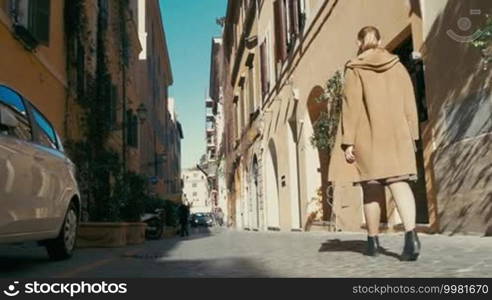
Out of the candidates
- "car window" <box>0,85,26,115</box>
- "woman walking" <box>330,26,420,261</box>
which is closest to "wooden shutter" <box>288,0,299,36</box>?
"woman walking" <box>330,26,420,261</box>

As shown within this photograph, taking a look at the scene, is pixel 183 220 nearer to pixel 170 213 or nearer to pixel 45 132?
pixel 170 213

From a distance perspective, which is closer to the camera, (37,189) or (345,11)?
(37,189)

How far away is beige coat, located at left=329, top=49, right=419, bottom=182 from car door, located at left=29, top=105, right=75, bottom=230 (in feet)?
9.15

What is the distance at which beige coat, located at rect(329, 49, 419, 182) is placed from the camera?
5.41 metres

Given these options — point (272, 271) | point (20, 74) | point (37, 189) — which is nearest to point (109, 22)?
point (20, 74)

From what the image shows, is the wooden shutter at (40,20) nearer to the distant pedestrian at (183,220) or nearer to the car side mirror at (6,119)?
the car side mirror at (6,119)

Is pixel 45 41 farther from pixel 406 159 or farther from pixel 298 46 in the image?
pixel 406 159

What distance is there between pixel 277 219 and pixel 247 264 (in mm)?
17507

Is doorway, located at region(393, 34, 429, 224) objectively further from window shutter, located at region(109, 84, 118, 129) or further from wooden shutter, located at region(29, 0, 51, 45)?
window shutter, located at region(109, 84, 118, 129)

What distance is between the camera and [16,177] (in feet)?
17.5

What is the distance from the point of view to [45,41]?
44.3ft

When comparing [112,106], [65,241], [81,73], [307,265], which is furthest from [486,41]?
[112,106]

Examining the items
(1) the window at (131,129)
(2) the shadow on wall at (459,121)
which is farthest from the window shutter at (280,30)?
(2) the shadow on wall at (459,121)

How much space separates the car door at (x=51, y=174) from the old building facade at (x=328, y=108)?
463 centimetres
